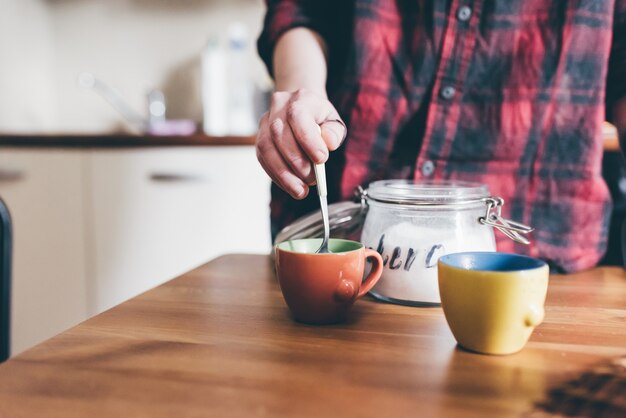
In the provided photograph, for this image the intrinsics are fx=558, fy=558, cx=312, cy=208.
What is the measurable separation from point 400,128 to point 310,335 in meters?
0.43

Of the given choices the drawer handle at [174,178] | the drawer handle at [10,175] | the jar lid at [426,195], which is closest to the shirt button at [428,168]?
the jar lid at [426,195]

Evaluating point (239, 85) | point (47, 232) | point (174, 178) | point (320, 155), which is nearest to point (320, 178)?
point (320, 155)

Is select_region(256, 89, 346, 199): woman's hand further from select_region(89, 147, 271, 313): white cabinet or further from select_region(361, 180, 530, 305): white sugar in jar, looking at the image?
select_region(89, 147, 271, 313): white cabinet

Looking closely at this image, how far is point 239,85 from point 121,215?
0.61 m

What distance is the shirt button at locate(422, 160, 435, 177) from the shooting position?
79 centimetres

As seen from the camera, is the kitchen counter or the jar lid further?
the kitchen counter

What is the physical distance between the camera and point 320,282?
1.61 feet

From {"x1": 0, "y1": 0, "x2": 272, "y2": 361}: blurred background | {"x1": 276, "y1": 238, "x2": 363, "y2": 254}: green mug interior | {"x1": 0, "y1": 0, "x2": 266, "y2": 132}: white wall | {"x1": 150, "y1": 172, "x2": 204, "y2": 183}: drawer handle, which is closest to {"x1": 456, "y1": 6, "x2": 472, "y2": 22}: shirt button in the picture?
{"x1": 276, "y1": 238, "x2": 363, "y2": 254}: green mug interior

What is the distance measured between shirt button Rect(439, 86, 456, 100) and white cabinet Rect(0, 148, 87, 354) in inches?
44.8

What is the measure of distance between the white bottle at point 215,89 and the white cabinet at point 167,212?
32 centimetres

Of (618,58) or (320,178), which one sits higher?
(618,58)

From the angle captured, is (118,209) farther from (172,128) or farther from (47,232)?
(172,128)

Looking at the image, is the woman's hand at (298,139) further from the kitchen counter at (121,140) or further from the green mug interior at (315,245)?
the kitchen counter at (121,140)

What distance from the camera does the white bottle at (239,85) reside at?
186cm
